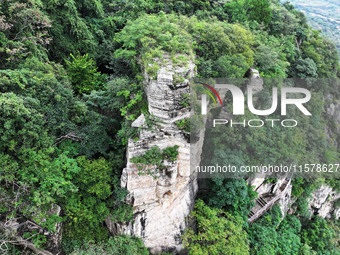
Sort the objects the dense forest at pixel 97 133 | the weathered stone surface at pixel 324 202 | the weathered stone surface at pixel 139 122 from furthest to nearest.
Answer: the weathered stone surface at pixel 324 202
the weathered stone surface at pixel 139 122
the dense forest at pixel 97 133

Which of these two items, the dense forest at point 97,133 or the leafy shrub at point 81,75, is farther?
the leafy shrub at point 81,75

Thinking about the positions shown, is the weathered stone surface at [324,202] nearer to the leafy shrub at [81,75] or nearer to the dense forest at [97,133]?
the dense forest at [97,133]

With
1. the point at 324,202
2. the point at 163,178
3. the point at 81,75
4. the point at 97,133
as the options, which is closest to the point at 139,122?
the point at 97,133

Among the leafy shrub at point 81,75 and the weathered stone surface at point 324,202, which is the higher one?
the leafy shrub at point 81,75

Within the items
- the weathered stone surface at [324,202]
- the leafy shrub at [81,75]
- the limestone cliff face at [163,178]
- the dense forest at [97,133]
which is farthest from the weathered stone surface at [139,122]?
the weathered stone surface at [324,202]

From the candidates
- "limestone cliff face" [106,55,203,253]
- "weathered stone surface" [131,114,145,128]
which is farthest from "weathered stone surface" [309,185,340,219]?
"weathered stone surface" [131,114,145,128]

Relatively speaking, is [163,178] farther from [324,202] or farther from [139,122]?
[324,202]
